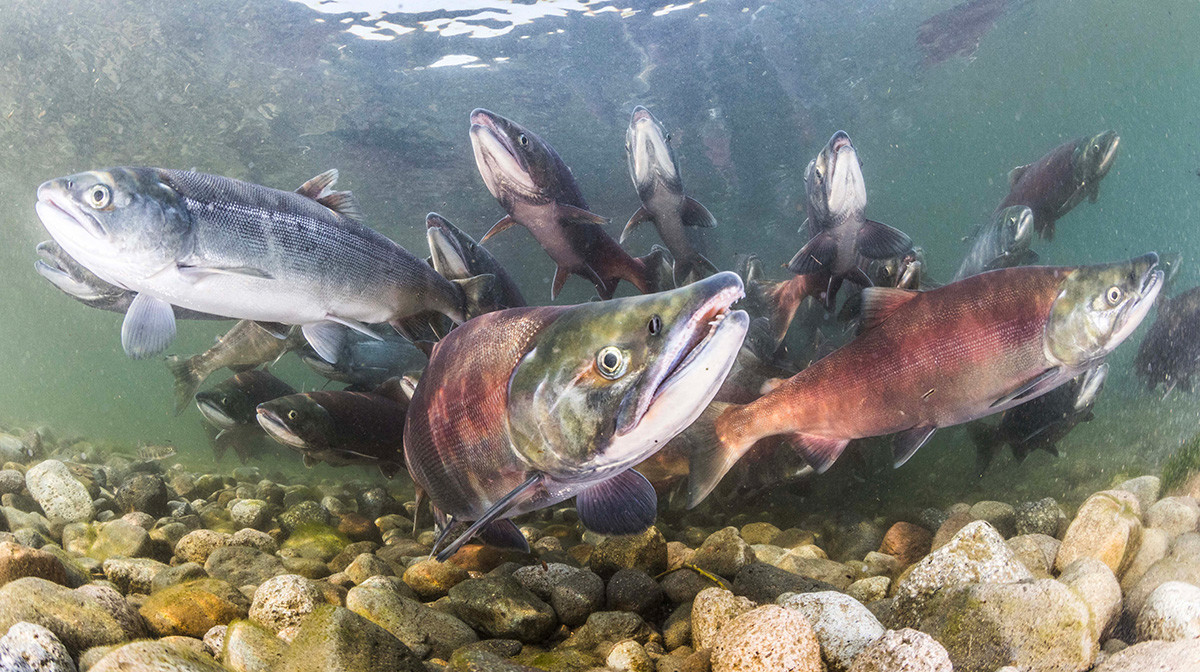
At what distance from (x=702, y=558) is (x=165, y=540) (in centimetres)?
348

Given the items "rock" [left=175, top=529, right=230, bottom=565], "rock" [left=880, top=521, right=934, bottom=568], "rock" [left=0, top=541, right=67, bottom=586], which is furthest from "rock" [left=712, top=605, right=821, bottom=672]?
"rock" [left=175, top=529, right=230, bottom=565]

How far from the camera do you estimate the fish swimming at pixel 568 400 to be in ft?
6.46

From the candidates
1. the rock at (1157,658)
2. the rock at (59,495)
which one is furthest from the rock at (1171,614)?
the rock at (59,495)

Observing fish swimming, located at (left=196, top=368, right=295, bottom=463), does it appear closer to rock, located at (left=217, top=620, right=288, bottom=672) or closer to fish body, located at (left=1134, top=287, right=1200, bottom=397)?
rock, located at (left=217, top=620, right=288, bottom=672)

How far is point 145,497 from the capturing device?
4.82 m

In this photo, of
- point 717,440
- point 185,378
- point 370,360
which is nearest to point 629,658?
point 717,440

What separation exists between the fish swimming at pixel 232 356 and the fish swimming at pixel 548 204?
2998 mm

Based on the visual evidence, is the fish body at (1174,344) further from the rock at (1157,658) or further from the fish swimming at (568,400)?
the fish swimming at (568,400)

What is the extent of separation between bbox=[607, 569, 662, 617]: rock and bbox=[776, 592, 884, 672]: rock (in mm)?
763

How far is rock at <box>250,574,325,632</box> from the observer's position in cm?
243

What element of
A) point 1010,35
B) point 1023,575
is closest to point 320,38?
point 1023,575

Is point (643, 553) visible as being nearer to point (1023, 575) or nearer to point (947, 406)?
point (1023, 575)

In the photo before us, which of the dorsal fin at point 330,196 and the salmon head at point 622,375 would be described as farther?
the dorsal fin at point 330,196

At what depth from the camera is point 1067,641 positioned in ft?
6.77
